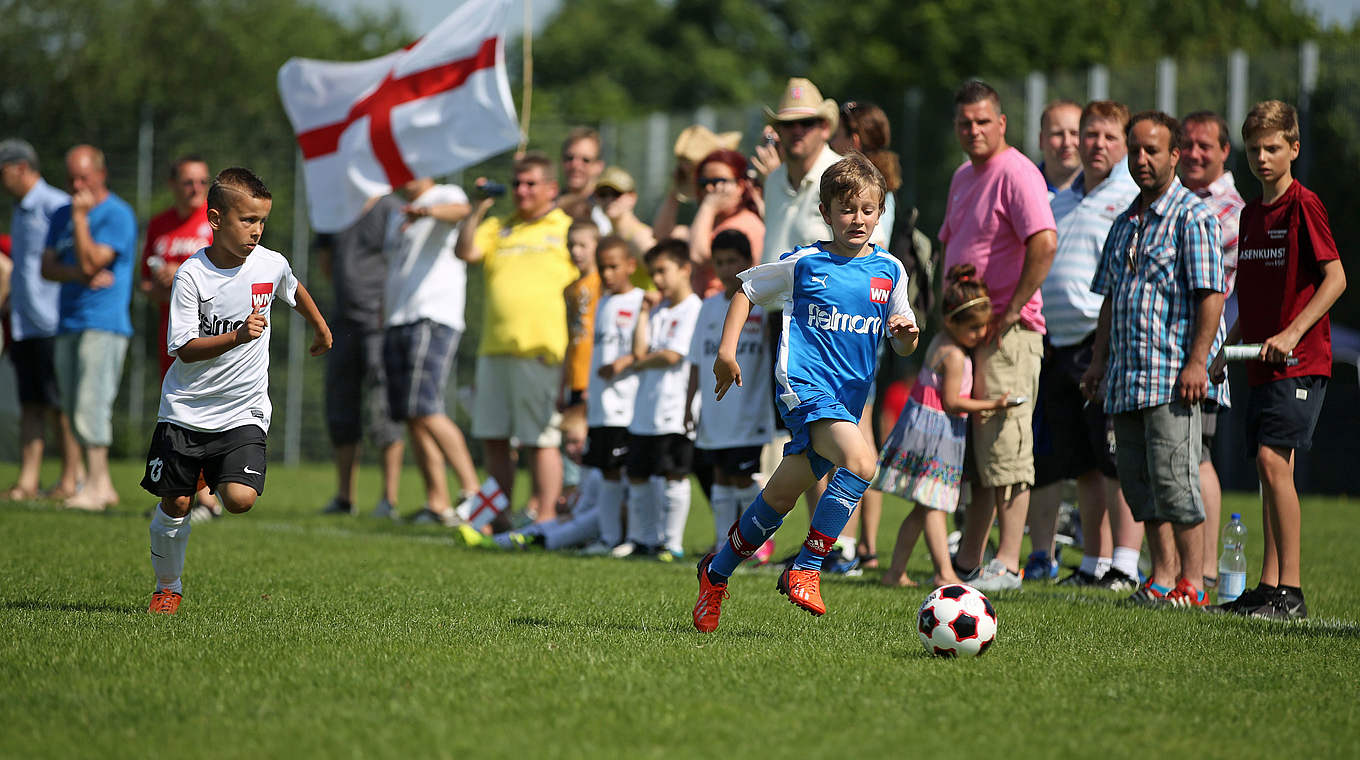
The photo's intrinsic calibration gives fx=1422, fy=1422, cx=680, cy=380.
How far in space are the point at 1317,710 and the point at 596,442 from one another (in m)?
5.39

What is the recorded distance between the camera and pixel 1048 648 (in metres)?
5.06

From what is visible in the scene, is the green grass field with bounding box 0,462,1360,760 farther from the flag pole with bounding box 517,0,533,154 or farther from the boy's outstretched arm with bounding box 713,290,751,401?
the flag pole with bounding box 517,0,533,154

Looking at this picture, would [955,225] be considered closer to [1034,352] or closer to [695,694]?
[1034,352]

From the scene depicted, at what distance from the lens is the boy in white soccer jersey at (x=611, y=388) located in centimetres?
890

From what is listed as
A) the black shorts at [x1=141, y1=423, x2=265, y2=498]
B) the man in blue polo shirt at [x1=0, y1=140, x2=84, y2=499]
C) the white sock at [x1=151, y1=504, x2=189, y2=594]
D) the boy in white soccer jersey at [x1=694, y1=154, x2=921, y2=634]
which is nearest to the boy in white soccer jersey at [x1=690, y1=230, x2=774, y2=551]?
the boy in white soccer jersey at [x1=694, y1=154, x2=921, y2=634]

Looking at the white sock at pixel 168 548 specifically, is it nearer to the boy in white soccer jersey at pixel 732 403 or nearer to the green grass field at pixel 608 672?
the green grass field at pixel 608 672

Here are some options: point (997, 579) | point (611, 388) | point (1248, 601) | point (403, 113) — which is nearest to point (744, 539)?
point (997, 579)

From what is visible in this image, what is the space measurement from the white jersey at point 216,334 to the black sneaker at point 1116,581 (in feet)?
14.1

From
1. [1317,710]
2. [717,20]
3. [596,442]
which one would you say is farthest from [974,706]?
[717,20]

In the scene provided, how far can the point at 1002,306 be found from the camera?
7.29m

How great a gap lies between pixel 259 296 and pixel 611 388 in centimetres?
350

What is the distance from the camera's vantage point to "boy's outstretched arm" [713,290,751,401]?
5.27 m

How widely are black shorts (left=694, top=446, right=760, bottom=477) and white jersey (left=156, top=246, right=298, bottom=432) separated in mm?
3024

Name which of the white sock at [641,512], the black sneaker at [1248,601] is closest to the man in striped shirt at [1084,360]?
the black sneaker at [1248,601]
